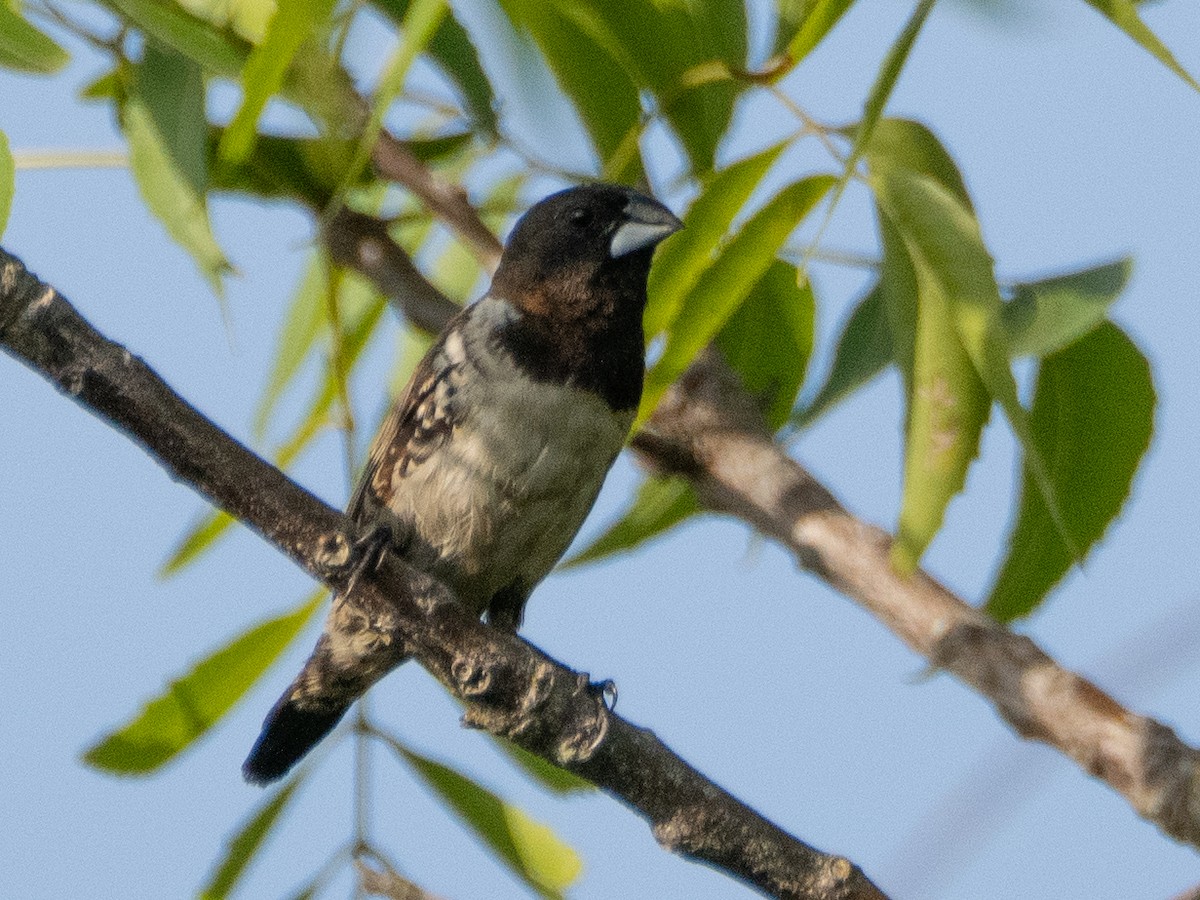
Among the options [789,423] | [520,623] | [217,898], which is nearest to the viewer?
[217,898]

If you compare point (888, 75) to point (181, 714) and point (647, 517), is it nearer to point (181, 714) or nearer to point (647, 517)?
point (647, 517)

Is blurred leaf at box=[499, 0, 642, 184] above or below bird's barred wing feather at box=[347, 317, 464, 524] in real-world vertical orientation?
above

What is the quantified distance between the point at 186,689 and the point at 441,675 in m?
0.79

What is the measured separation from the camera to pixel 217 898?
299 centimetres

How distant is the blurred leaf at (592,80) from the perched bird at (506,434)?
0.49 meters

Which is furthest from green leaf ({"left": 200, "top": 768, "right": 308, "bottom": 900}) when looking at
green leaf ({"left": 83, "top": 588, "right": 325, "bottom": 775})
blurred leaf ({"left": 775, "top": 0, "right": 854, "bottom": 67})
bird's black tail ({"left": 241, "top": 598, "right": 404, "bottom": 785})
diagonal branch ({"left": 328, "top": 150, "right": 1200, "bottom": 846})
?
blurred leaf ({"left": 775, "top": 0, "right": 854, "bottom": 67})

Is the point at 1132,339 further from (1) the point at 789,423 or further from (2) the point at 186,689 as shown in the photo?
(2) the point at 186,689

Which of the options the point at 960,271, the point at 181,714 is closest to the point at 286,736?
the point at 181,714

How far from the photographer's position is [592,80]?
2807 millimetres

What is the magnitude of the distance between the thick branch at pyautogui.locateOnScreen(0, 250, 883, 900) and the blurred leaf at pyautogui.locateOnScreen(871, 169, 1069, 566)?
0.52m

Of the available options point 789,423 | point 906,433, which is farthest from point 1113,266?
point 789,423

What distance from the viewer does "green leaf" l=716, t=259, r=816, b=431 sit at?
10.1 ft

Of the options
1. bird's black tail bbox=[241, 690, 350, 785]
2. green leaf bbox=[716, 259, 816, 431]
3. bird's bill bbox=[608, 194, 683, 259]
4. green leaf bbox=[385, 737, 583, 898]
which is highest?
bird's bill bbox=[608, 194, 683, 259]

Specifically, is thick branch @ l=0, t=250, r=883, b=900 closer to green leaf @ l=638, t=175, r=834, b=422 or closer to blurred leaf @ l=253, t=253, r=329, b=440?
green leaf @ l=638, t=175, r=834, b=422
